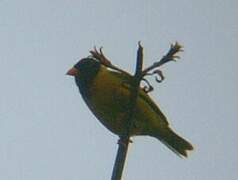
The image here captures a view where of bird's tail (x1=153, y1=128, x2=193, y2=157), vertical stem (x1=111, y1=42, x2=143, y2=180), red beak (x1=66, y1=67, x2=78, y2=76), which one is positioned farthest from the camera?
red beak (x1=66, y1=67, x2=78, y2=76)

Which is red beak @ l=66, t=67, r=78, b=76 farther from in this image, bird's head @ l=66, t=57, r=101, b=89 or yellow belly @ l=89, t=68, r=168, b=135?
yellow belly @ l=89, t=68, r=168, b=135

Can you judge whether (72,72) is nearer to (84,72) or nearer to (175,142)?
(84,72)

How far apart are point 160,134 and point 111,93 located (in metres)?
0.50

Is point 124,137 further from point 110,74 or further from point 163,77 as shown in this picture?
point 110,74

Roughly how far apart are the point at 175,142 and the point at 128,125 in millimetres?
2100

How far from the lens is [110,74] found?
344cm

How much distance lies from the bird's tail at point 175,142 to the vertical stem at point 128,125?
1.68 meters

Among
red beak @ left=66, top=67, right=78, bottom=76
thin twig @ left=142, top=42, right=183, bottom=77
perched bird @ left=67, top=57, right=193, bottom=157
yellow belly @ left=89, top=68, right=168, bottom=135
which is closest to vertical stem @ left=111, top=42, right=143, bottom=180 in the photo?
thin twig @ left=142, top=42, right=183, bottom=77

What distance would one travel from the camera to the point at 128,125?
43.4 inches

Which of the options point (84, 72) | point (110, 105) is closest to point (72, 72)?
point (84, 72)

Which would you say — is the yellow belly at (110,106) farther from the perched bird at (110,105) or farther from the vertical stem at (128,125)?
the vertical stem at (128,125)

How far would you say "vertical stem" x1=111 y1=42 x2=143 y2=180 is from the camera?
Answer: 0.98m

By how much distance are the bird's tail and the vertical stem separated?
168cm

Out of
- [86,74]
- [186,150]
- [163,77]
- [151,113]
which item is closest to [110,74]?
[86,74]
